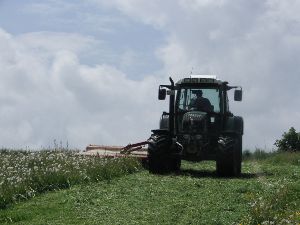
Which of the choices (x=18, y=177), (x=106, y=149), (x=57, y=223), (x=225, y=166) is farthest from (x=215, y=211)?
(x=106, y=149)

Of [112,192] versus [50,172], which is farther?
[50,172]

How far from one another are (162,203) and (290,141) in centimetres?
2970

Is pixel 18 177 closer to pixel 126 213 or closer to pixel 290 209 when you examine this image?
pixel 126 213

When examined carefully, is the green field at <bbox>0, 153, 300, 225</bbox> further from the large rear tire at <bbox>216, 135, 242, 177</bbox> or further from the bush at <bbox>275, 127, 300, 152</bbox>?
the bush at <bbox>275, 127, 300, 152</bbox>

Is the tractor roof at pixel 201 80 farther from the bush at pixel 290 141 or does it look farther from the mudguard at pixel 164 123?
the bush at pixel 290 141

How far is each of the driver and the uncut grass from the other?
236 centimetres

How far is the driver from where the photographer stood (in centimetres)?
1969

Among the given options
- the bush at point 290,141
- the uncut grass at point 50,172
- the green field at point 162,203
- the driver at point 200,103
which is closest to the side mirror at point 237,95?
the driver at point 200,103

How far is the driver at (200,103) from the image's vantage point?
19.7 meters

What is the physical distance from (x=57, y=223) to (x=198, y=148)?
26.6ft

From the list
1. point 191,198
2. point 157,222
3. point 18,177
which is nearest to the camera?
point 157,222

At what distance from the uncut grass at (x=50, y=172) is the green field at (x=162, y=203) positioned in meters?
0.28

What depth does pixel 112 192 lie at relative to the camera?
14.2 metres

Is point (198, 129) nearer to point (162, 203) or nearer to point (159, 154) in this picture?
point (159, 154)
